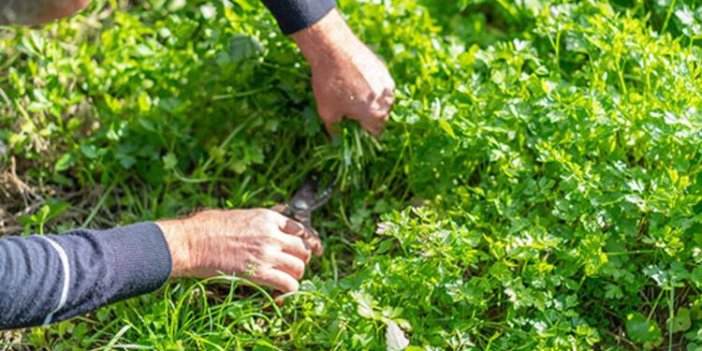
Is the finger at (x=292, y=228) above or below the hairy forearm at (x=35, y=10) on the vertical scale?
below

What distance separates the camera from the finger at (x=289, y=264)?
8.48ft

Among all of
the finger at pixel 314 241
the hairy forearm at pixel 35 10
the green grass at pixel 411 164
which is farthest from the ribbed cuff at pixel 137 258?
the hairy forearm at pixel 35 10

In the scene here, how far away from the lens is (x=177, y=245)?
2475mm

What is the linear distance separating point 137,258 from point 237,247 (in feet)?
0.86

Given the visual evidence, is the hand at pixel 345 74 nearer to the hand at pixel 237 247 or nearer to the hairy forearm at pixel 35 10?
the hand at pixel 237 247

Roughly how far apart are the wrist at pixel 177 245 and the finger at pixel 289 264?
7.6 inches

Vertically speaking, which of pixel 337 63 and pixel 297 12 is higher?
pixel 297 12

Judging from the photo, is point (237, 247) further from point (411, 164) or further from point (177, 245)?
point (411, 164)

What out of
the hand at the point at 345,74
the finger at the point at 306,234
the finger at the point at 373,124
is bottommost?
the finger at the point at 306,234

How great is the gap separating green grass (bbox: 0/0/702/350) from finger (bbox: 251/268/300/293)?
0.17 feet

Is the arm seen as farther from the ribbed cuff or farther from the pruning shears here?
the ribbed cuff

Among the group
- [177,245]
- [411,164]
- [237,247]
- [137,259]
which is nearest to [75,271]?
[137,259]

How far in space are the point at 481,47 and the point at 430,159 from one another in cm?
58

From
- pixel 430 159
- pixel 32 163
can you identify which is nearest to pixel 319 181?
pixel 430 159
